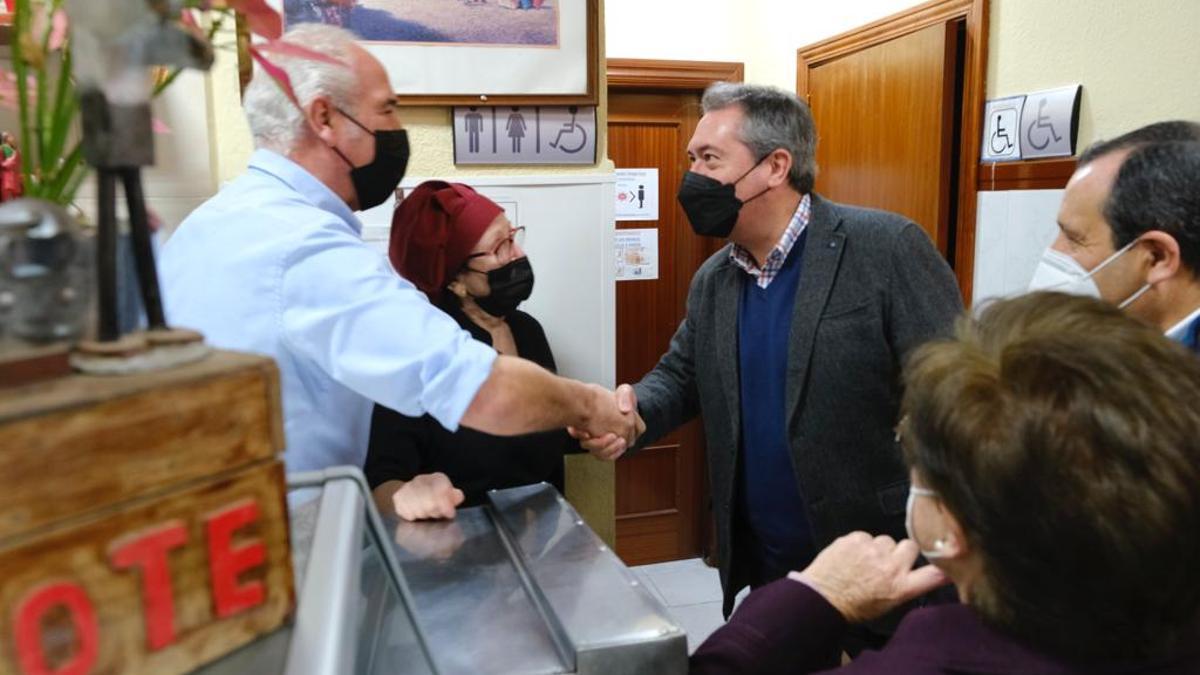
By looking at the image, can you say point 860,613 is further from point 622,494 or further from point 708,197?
point 622,494

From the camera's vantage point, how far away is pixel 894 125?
2893 mm

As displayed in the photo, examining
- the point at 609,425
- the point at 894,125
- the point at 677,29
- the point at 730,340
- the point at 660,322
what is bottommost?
the point at 660,322

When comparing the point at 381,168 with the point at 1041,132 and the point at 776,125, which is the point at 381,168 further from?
the point at 1041,132

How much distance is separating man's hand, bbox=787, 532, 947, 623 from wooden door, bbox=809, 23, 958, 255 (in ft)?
6.50

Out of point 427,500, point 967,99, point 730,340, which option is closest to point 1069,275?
point 730,340

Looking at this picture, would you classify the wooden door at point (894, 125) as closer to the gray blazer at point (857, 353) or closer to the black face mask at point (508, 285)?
the gray blazer at point (857, 353)

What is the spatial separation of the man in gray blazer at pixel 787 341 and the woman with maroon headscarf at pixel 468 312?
258mm

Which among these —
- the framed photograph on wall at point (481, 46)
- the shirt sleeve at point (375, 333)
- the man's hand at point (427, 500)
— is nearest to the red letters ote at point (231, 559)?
the shirt sleeve at point (375, 333)

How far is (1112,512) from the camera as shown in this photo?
0.62 metres

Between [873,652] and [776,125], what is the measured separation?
4.30 feet

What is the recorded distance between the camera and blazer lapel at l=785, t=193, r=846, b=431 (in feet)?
5.43

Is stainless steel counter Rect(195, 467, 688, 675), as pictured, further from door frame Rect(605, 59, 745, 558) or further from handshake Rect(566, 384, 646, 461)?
door frame Rect(605, 59, 745, 558)

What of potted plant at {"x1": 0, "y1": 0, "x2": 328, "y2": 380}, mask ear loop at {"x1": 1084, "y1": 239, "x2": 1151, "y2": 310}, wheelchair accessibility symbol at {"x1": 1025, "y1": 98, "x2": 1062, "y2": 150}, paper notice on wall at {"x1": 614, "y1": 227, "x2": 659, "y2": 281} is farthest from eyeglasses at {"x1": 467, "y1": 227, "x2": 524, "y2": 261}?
paper notice on wall at {"x1": 614, "y1": 227, "x2": 659, "y2": 281}

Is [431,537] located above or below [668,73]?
below
